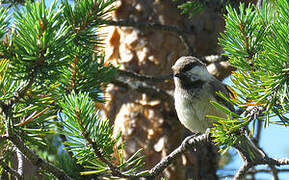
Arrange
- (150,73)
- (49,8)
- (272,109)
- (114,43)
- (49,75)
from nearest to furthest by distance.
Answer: (272,109) → (49,8) → (49,75) → (150,73) → (114,43)

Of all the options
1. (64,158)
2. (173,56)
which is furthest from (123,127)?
(64,158)

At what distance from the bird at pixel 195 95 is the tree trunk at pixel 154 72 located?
654 millimetres

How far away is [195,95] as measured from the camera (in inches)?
110

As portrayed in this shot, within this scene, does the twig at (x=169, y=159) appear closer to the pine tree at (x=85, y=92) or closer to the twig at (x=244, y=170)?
the pine tree at (x=85, y=92)

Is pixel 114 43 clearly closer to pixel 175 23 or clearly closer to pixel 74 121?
pixel 175 23

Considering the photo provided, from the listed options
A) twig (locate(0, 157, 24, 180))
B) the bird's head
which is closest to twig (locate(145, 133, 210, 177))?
twig (locate(0, 157, 24, 180))

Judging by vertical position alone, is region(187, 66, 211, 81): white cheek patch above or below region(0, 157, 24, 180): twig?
Answer: above

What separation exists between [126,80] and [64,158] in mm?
1254

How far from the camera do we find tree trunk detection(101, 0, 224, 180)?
3.58 meters

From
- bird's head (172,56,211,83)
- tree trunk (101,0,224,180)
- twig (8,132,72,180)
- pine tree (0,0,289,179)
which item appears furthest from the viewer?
tree trunk (101,0,224,180)

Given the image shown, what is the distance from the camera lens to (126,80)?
3512 millimetres

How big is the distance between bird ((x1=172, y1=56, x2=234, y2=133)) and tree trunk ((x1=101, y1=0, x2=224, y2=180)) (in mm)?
654

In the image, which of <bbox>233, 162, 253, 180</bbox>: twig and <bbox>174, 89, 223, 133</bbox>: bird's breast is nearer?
<bbox>233, 162, 253, 180</bbox>: twig

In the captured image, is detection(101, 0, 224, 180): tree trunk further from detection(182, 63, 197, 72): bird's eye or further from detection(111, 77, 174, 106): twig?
detection(182, 63, 197, 72): bird's eye
